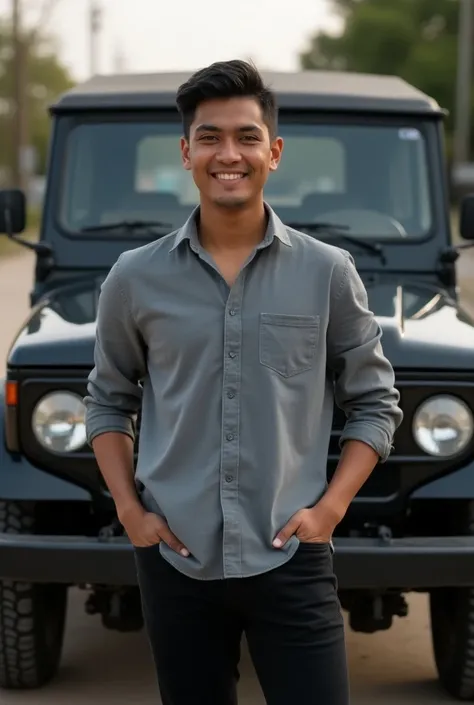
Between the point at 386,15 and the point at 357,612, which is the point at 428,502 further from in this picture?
the point at 386,15

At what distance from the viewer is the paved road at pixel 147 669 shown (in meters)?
4.89

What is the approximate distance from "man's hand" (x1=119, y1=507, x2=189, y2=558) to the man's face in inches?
23.7

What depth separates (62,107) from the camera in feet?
18.8

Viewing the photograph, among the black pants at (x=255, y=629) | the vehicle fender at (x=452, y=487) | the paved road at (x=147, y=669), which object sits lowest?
the paved road at (x=147, y=669)

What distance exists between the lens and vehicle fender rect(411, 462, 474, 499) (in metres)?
4.43

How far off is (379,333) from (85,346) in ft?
5.44

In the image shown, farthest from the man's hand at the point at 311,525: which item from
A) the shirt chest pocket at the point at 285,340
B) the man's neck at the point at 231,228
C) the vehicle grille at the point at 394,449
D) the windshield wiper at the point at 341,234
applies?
the windshield wiper at the point at 341,234

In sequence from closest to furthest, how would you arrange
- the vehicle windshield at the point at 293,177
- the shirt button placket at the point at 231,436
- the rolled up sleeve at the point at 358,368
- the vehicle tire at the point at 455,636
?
the shirt button placket at the point at 231,436
the rolled up sleeve at the point at 358,368
the vehicle tire at the point at 455,636
the vehicle windshield at the point at 293,177

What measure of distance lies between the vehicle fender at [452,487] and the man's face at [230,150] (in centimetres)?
177

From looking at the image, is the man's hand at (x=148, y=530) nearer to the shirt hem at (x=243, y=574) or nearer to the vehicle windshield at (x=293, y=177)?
the shirt hem at (x=243, y=574)

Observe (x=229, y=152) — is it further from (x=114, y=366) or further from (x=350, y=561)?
(x=350, y=561)

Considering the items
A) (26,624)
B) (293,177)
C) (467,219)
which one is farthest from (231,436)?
(293,177)

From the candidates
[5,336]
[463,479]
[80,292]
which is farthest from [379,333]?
[5,336]

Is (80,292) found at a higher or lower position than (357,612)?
higher
